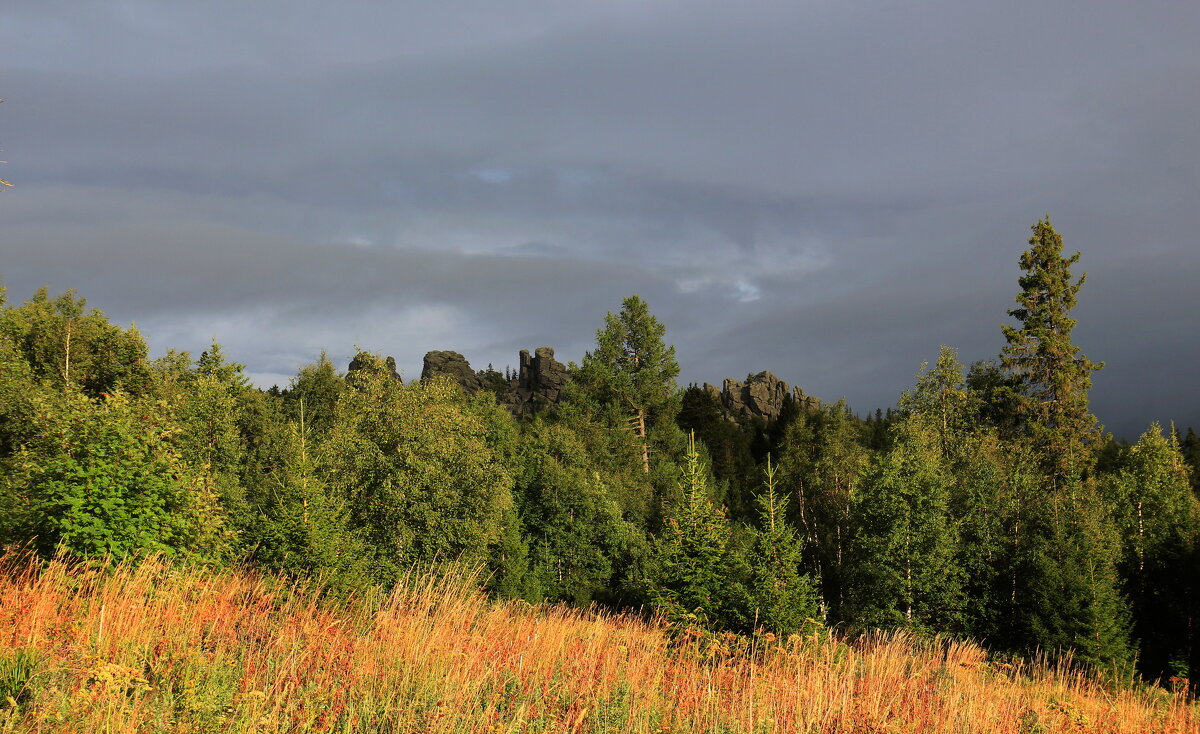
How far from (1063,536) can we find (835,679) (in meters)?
32.6

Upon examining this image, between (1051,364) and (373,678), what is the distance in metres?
52.1

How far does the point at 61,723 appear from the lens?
16.9 ft

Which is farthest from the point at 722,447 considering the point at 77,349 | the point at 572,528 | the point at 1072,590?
the point at 77,349

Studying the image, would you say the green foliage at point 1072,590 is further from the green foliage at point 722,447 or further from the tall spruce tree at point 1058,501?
the green foliage at point 722,447

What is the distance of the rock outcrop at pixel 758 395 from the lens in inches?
6880

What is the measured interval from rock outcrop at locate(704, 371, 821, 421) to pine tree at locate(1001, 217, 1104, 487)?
11932 cm

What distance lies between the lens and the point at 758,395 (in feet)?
582

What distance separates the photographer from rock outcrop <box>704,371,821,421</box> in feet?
573

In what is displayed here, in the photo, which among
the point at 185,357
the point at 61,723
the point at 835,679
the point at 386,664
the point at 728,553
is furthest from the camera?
the point at 185,357

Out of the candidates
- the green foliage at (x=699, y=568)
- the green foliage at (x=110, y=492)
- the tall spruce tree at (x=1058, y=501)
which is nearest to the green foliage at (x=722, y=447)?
the tall spruce tree at (x=1058, y=501)

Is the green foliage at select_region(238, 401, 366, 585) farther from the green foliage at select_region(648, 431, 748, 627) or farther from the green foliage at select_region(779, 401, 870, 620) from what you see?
the green foliage at select_region(779, 401, 870, 620)

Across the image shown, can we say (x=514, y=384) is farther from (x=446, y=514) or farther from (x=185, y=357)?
(x=446, y=514)

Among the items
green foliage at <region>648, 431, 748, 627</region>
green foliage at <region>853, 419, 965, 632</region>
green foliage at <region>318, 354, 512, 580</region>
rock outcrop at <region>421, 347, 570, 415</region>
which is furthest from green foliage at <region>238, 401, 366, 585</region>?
rock outcrop at <region>421, 347, 570, 415</region>

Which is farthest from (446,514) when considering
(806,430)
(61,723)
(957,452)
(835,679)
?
(806,430)
